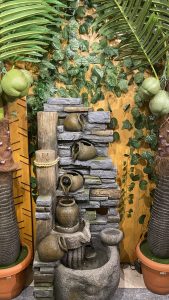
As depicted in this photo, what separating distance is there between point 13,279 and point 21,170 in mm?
734

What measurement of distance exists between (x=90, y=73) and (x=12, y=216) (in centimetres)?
107

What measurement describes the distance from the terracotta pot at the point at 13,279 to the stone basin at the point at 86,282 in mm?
339

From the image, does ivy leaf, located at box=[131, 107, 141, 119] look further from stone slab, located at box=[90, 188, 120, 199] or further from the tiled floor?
the tiled floor

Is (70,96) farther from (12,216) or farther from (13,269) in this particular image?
(13,269)

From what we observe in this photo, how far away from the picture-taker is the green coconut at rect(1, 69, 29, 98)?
6.08 ft

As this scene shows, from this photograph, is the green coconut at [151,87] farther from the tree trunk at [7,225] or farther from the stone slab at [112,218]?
the tree trunk at [7,225]

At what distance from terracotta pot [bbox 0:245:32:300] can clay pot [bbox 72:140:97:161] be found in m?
0.79

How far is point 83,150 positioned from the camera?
220 cm

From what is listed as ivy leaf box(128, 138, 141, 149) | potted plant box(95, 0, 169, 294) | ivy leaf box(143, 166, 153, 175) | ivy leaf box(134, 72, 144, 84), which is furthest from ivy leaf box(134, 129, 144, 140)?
ivy leaf box(134, 72, 144, 84)

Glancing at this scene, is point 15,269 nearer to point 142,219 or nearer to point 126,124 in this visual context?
point 142,219

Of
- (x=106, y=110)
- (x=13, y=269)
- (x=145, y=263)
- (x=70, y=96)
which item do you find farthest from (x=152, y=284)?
(x=70, y=96)

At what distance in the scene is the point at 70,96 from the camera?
2350mm

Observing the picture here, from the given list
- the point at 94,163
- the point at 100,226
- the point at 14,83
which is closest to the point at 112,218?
the point at 100,226

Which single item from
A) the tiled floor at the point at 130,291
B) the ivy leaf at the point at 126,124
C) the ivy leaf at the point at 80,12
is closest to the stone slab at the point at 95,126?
the ivy leaf at the point at 126,124
